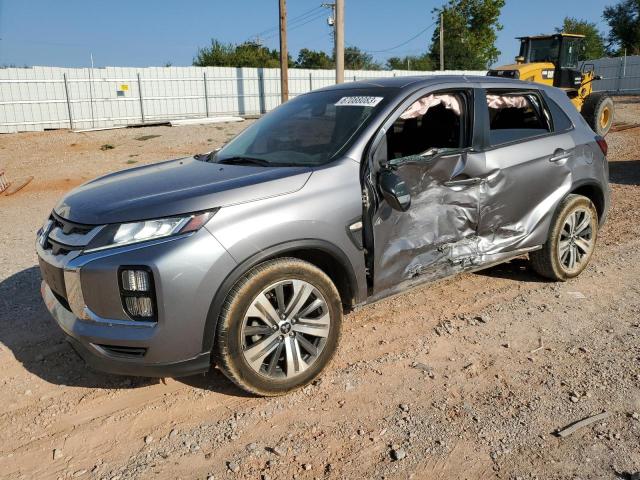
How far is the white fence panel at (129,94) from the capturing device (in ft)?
65.3

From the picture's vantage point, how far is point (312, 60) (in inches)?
2547

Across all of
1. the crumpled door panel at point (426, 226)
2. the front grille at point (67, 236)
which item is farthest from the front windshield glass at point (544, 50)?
the front grille at point (67, 236)

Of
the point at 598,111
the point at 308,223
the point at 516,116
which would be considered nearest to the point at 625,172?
the point at 598,111

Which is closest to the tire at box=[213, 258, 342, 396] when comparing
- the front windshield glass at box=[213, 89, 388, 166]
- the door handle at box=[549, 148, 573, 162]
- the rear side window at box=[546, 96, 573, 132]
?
the front windshield glass at box=[213, 89, 388, 166]

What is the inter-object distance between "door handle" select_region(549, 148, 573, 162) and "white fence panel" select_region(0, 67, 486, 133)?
529 inches

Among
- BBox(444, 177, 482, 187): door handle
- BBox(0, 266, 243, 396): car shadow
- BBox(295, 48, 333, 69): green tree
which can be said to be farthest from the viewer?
BBox(295, 48, 333, 69): green tree

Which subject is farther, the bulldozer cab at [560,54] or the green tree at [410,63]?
the green tree at [410,63]

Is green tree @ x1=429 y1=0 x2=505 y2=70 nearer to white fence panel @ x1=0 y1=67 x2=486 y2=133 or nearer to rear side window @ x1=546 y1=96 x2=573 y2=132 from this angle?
white fence panel @ x1=0 y1=67 x2=486 y2=133

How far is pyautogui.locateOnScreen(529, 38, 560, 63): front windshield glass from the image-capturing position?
1513 centimetres

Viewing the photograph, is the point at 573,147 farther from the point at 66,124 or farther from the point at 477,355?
the point at 66,124

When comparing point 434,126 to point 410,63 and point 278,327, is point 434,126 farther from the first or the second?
point 410,63

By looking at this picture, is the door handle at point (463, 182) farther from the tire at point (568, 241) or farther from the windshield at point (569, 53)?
the windshield at point (569, 53)

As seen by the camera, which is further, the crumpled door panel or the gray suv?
the crumpled door panel

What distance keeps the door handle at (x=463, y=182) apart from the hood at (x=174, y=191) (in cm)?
115
